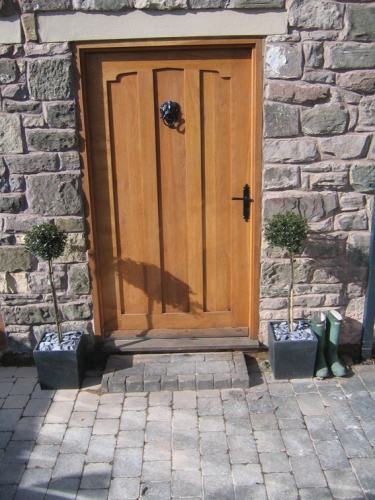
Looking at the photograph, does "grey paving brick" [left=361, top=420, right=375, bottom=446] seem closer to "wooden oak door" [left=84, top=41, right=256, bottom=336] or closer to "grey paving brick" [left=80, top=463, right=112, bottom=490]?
"wooden oak door" [left=84, top=41, right=256, bottom=336]

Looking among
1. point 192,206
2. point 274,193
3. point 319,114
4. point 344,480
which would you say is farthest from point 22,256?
point 344,480

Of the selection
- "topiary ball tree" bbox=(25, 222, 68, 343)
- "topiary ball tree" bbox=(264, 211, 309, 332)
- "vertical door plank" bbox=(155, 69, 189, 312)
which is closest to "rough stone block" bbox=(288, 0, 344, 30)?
"vertical door plank" bbox=(155, 69, 189, 312)

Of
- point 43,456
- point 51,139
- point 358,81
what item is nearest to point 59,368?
point 43,456

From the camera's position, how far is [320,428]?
3006 mm

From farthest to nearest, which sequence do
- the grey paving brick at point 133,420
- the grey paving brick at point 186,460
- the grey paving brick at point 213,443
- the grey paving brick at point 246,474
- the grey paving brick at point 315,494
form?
the grey paving brick at point 133,420 < the grey paving brick at point 213,443 < the grey paving brick at point 186,460 < the grey paving brick at point 246,474 < the grey paving brick at point 315,494

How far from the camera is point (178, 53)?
332 centimetres

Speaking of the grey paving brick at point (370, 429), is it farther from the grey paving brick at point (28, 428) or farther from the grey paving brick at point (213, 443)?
the grey paving brick at point (28, 428)

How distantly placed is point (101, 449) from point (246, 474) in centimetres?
84

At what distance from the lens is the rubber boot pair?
3.51 meters

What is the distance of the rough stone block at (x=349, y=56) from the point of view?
3232 millimetres

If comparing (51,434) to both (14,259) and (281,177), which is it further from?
(281,177)

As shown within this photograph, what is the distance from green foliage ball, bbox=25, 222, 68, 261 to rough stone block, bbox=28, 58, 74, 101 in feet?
2.81

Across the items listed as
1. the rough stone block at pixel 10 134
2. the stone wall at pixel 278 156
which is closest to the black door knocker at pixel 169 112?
the stone wall at pixel 278 156

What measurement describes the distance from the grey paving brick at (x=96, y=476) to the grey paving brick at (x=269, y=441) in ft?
2.82
